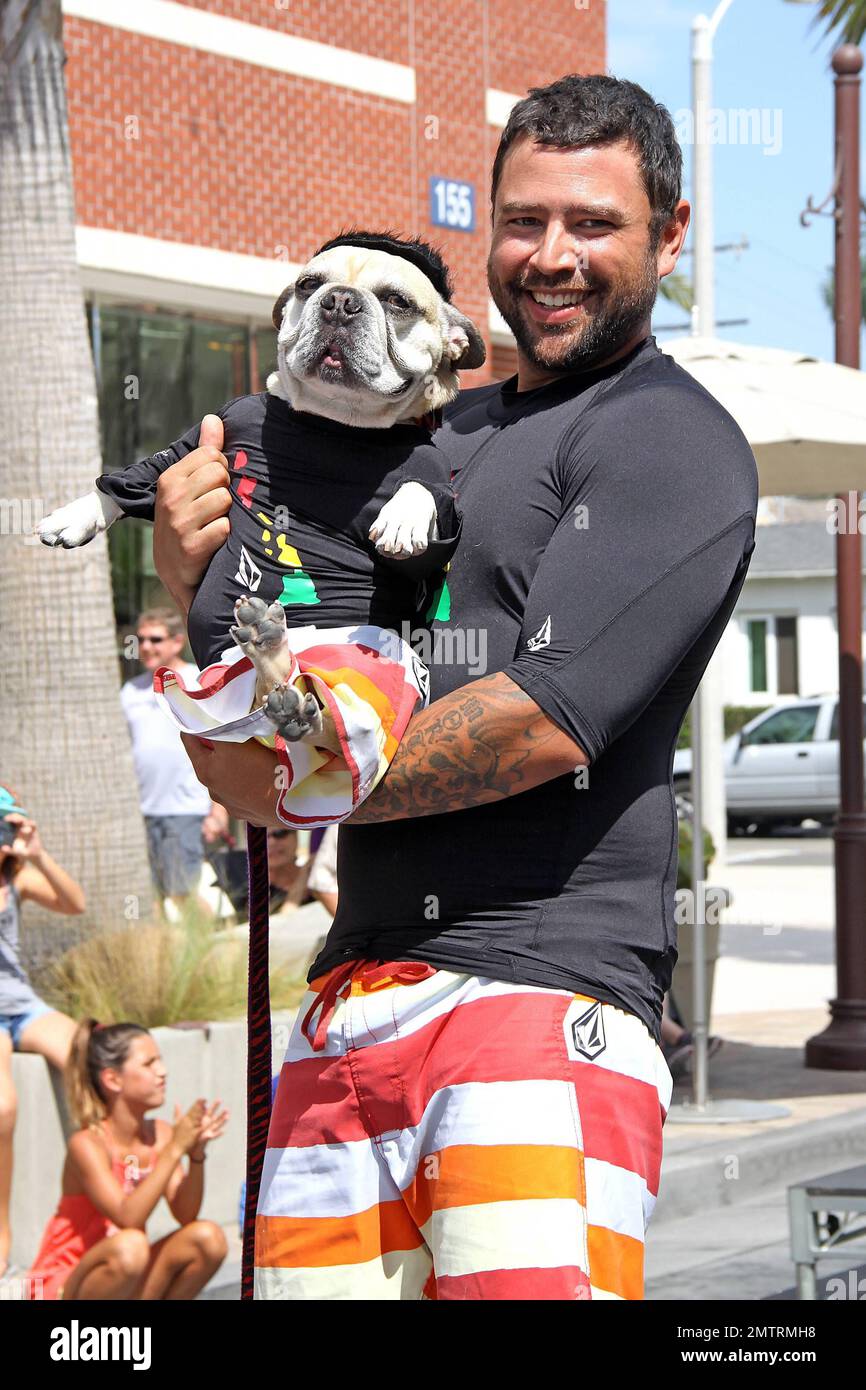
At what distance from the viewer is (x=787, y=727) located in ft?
86.4

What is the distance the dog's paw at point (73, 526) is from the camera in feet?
9.36

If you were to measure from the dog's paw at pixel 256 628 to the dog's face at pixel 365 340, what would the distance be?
576 mm

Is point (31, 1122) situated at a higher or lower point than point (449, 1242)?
lower

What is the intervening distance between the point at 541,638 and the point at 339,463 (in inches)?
20.0

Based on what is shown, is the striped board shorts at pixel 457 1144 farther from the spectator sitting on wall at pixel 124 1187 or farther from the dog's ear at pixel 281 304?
the spectator sitting on wall at pixel 124 1187

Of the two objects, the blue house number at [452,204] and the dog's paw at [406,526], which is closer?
the dog's paw at [406,526]

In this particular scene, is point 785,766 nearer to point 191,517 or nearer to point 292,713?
point 191,517

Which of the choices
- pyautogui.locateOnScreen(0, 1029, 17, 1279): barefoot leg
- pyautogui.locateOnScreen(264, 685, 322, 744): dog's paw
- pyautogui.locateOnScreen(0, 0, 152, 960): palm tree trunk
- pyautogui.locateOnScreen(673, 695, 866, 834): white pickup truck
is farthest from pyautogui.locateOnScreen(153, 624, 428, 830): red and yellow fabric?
pyautogui.locateOnScreen(673, 695, 866, 834): white pickup truck

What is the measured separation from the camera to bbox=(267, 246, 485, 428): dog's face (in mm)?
2742

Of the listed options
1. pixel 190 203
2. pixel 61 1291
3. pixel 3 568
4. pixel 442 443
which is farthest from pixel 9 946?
pixel 190 203

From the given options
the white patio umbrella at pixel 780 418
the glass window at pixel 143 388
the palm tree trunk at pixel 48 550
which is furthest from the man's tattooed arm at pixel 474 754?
the glass window at pixel 143 388
